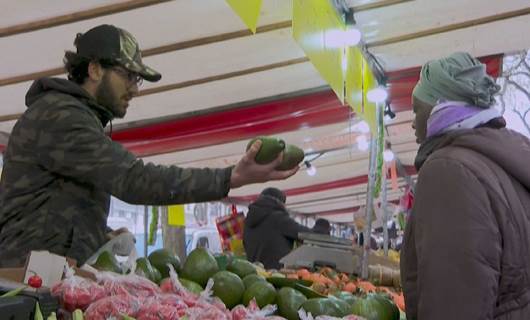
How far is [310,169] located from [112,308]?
25.7 feet

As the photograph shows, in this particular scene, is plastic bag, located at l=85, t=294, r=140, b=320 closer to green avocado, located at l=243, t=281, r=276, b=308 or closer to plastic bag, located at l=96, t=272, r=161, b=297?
plastic bag, located at l=96, t=272, r=161, b=297

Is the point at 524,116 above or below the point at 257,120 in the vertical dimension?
above

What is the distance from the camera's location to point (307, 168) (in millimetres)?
9148

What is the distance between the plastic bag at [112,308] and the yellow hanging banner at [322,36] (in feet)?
4.27

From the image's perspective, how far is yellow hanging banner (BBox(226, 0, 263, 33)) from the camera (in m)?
1.95

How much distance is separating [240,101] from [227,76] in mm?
649

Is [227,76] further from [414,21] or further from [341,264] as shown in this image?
[341,264]

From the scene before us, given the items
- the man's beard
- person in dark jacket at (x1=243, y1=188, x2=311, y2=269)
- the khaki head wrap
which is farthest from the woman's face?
person in dark jacket at (x1=243, y1=188, x2=311, y2=269)

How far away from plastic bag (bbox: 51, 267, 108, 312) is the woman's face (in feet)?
3.72

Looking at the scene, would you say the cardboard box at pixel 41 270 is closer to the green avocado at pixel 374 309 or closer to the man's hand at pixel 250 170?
→ the man's hand at pixel 250 170

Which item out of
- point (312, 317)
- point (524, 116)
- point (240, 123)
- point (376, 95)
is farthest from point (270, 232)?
point (312, 317)

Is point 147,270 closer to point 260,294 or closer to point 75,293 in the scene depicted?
point 260,294

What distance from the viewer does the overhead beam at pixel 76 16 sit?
3.79 meters

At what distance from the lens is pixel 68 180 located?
1.98 m
